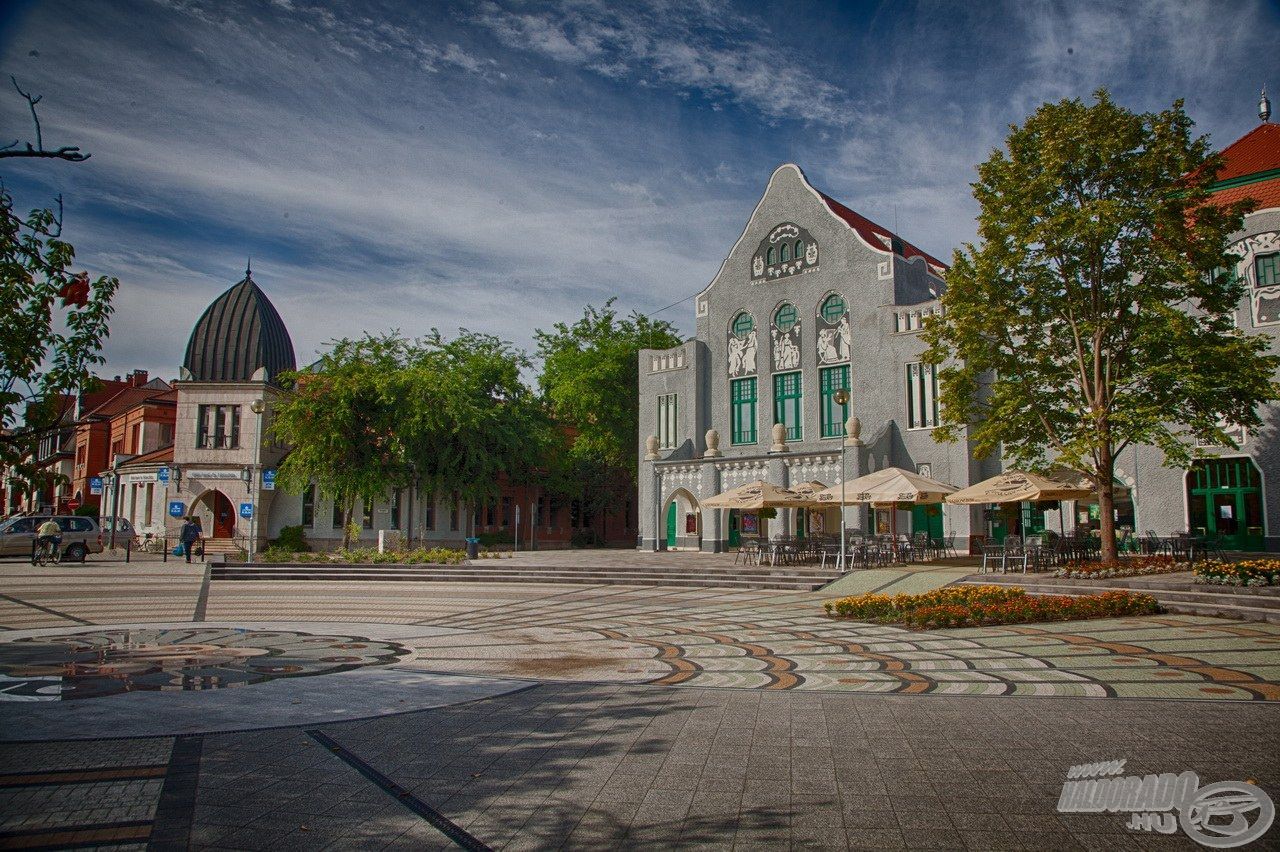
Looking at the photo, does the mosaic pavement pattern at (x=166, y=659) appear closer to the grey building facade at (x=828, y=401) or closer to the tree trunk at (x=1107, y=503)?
the tree trunk at (x=1107, y=503)

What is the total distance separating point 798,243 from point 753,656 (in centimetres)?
2917

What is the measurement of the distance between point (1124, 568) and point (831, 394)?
1702 centimetres

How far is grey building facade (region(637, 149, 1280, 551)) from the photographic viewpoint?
85.6 ft

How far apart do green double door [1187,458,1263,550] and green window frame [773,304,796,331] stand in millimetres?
16313

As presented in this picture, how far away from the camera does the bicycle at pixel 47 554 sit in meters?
30.8

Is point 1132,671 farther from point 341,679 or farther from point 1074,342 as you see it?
point 1074,342

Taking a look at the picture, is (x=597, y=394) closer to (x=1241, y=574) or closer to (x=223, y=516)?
(x=223, y=516)

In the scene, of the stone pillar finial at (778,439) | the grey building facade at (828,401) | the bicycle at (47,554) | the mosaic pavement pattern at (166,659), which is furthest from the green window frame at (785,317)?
the bicycle at (47,554)

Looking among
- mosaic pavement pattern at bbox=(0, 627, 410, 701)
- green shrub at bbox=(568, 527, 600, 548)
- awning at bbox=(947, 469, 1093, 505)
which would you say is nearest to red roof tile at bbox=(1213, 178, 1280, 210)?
awning at bbox=(947, 469, 1093, 505)

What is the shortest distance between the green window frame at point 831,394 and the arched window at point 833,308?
2180mm

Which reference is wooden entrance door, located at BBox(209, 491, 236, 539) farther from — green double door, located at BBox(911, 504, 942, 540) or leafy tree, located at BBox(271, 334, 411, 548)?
green double door, located at BBox(911, 504, 942, 540)

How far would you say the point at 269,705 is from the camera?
7680 millimetres

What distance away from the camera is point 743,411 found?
3872 cm

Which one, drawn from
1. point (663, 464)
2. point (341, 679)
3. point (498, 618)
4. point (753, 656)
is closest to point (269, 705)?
point (341, 679)
